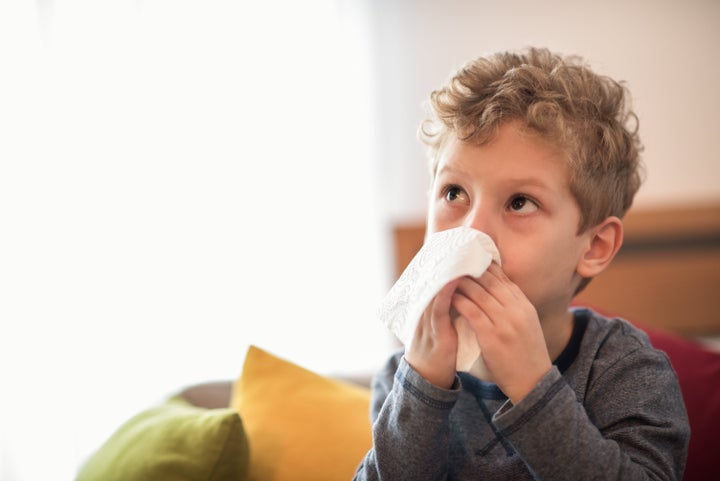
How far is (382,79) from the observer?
2.90 m

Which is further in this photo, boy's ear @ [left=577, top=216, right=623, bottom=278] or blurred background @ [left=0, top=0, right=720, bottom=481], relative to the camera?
blurred background @ [left=0, top=0, right=720, bottom=481]

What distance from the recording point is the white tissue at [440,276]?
886mm

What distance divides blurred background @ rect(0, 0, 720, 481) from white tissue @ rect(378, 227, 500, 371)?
1.70 m

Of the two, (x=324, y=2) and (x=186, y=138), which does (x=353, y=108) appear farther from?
(x=186, y=138)

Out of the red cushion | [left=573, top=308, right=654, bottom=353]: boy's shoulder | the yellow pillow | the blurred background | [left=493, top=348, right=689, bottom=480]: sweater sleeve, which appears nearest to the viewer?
[left=493, top=348, right=689, bottom=480]: sweater sleeve

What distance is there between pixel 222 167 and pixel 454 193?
1724 millimetres

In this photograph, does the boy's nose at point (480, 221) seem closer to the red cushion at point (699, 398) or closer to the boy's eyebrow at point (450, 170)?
the boy's eyebrow at point (450, 170)

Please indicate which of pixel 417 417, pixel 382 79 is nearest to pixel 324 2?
pixel 382 79

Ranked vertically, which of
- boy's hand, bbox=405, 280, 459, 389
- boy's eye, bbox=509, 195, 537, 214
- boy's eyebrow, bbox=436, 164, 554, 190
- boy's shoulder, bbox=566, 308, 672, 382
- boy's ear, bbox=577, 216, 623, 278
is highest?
boy's eyebrow, bbox=436, 164, 554, 190

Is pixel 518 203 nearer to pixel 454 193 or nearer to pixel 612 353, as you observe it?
pixel 454 193

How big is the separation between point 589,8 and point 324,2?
3.67 feet

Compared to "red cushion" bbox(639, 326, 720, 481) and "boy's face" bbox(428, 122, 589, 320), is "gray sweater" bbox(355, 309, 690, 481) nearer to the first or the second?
"boy's face" bbox(428, 122, 589, 320)

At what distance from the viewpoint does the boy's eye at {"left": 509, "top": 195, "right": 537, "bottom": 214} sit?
1.00 m

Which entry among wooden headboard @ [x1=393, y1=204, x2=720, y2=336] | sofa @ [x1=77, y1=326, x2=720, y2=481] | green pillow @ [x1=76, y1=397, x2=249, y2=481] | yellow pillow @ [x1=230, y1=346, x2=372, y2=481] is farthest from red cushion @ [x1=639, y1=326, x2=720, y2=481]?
wooden headboard @ [x1=393, y1=204, x2=720, y2=336]
